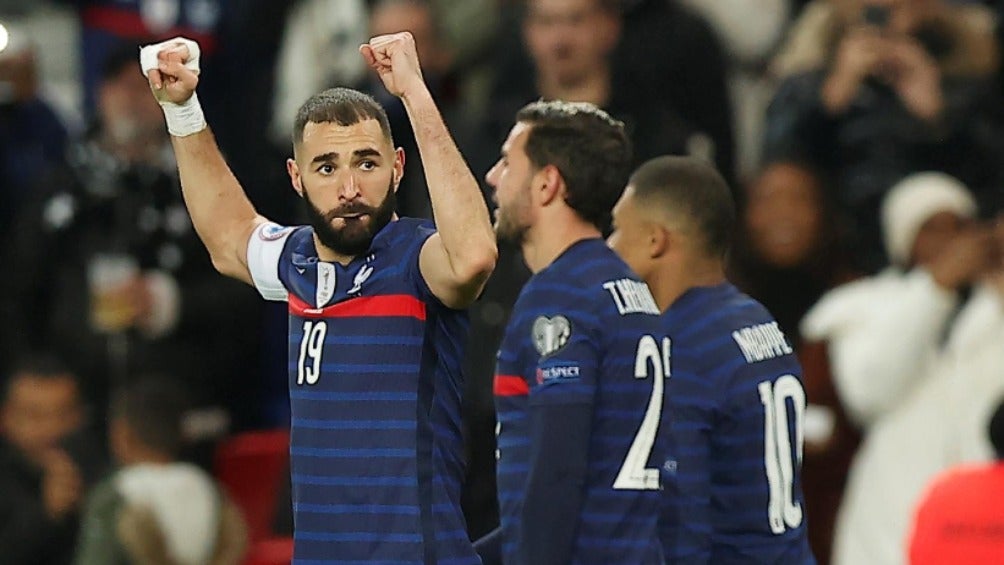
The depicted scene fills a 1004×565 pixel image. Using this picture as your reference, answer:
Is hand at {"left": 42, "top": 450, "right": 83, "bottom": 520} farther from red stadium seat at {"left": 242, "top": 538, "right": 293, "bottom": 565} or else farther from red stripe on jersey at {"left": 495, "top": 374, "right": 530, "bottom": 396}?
red stripe on jersey at {"left": 495, "top": 374, "right": 530, "bottom": 396}

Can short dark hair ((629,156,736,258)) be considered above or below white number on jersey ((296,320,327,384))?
above

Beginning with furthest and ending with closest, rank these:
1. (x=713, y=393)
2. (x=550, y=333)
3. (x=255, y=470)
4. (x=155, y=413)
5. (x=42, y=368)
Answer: (x=255, y=470) < (x=42, y=368) < (x=155, y=413) < (x=713, y=393) < (x=550, y=333)

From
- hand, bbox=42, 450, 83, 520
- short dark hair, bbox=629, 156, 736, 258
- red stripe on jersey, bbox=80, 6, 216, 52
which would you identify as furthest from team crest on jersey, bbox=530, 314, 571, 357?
red stripe on jersey, bbox=80, 6, 216, 52

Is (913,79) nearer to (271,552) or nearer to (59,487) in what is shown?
(271,552)

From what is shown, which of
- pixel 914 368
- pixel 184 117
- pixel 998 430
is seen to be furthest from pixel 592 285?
pixel 914 368

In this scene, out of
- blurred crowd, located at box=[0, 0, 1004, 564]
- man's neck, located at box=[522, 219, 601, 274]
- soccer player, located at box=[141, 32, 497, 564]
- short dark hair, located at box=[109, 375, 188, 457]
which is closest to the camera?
soccer player, located at box=[141, 32, 497, 564]

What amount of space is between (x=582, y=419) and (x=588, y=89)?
3101 mm

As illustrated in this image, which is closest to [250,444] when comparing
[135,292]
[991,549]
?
[135,292]

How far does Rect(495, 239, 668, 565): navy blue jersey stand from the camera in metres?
5.66

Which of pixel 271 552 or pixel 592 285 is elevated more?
pixel 592 285

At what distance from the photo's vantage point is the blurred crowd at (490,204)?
8523mm

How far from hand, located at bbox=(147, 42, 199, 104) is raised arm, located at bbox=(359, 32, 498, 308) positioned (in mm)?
543

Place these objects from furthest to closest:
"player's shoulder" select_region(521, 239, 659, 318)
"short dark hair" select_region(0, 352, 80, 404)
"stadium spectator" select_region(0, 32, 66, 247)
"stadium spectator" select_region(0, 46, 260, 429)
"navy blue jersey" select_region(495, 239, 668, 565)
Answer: "stadium spectator" select_region(0, 32, 66, 247) → "stadium spectator" select_region(0, 46, 260, 429) → "short dark hair" select_region(0, 352, 80, 404) → "player's shoulder" select_region(521, 239, 659, 318) → "navy blue jersey" select_region(495, 239, 668, 565)

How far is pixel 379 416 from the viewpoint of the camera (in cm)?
518
